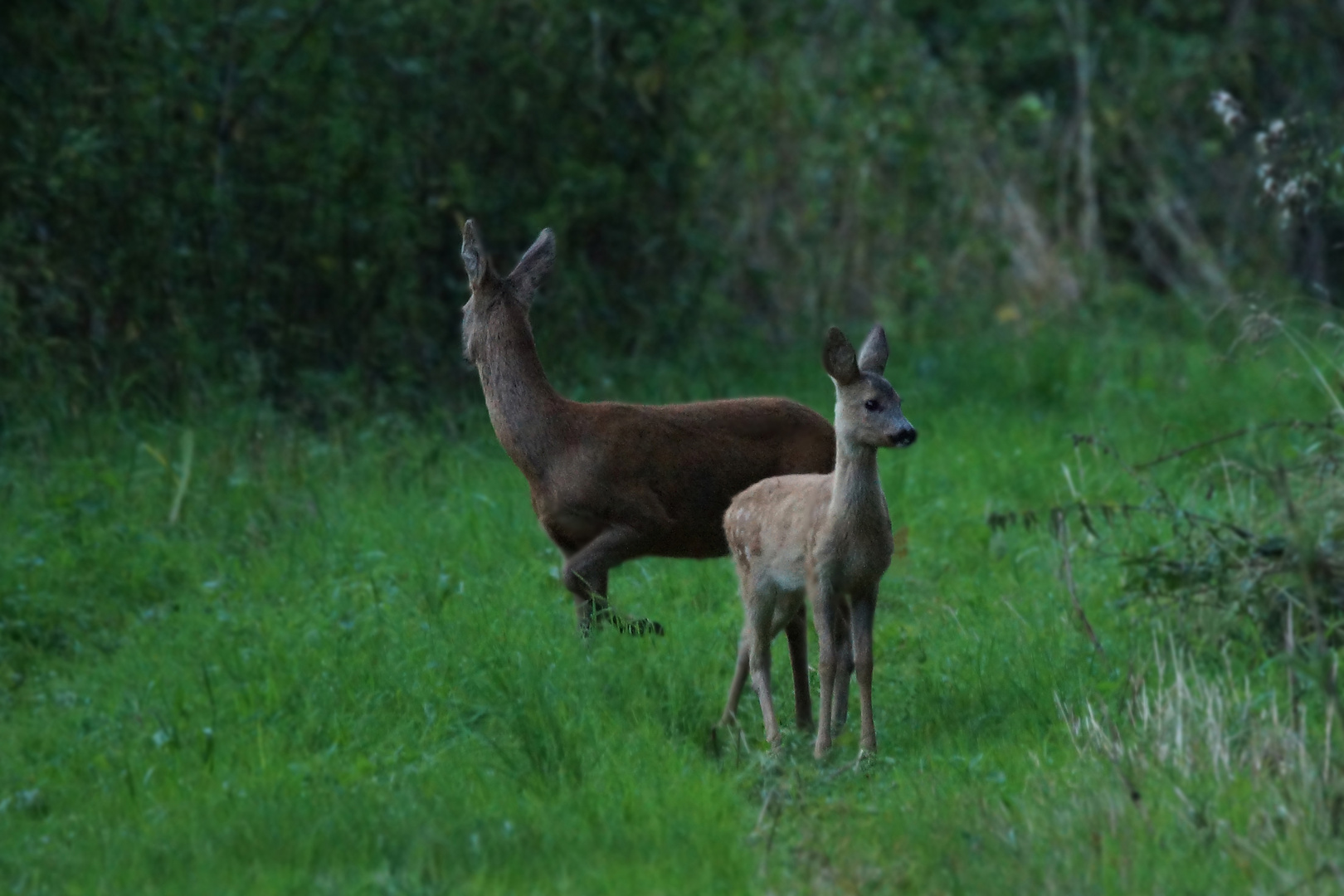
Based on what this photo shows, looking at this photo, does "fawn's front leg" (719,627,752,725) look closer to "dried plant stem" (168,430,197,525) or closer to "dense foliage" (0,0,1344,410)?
"dense foliage" (0,0,1344,410)

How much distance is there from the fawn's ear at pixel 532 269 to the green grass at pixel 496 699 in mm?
1188

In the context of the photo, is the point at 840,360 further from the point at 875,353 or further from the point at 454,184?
the point at 454,184

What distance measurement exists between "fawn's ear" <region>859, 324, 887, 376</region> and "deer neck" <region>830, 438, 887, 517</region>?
34cm

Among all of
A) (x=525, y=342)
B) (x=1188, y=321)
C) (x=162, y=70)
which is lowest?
(x=1188, y=321)

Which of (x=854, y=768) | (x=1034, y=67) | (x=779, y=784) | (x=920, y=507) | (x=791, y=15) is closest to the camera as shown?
(x=779, y=784)

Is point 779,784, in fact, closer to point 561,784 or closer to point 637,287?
point 561,784

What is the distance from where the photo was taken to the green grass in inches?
190

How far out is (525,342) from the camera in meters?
7.36

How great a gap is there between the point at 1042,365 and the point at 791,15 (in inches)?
143

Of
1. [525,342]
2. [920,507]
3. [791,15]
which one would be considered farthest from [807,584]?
[791,15]

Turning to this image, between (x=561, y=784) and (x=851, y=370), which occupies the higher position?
(x=851, y=370)

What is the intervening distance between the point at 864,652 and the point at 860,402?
30.9 inches

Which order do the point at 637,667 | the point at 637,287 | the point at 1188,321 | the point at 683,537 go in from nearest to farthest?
the point at 637,667 < the point at 683,537 < the point at 637,287 < the point at 1188,321

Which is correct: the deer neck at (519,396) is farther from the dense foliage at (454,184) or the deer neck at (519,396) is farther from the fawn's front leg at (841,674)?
the dense foliage at (454,184)
